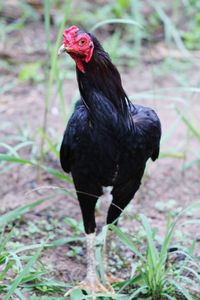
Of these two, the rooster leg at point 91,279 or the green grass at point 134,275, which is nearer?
the green grass at point 134,275

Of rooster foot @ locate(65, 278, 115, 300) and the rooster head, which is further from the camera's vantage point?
rooster foot @ locate(65, 278, 115, 300)

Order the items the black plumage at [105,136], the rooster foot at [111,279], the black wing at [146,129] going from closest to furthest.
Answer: the black plumage at [105,136] < the black wing at [146,129] < the rooster foot at [111,279]

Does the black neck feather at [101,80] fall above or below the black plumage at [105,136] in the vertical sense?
above

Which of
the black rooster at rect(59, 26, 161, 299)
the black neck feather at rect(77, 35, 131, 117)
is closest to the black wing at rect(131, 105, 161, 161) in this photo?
the black rooster at rect(59, 26, 161, 299)

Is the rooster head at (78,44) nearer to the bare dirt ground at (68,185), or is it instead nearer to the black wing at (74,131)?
the black wing at (74,131)

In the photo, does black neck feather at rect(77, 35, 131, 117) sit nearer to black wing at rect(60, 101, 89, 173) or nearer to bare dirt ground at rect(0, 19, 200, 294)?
black wing at rect(60, 101, 89, 173)

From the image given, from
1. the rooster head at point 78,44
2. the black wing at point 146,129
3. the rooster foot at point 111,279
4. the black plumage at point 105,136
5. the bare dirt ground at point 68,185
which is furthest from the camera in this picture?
the bare dirt ground at point 68,185

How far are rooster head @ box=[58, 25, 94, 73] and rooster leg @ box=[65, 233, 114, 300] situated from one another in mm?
955

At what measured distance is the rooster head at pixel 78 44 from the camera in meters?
2.81

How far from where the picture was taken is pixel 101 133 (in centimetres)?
293

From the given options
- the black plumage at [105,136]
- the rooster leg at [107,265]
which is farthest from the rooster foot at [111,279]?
the black plumage at [105,136]

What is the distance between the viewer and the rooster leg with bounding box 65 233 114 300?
10.2ft

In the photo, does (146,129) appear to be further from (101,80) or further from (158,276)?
(158,276)

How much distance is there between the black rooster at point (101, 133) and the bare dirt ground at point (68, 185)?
20 cm
